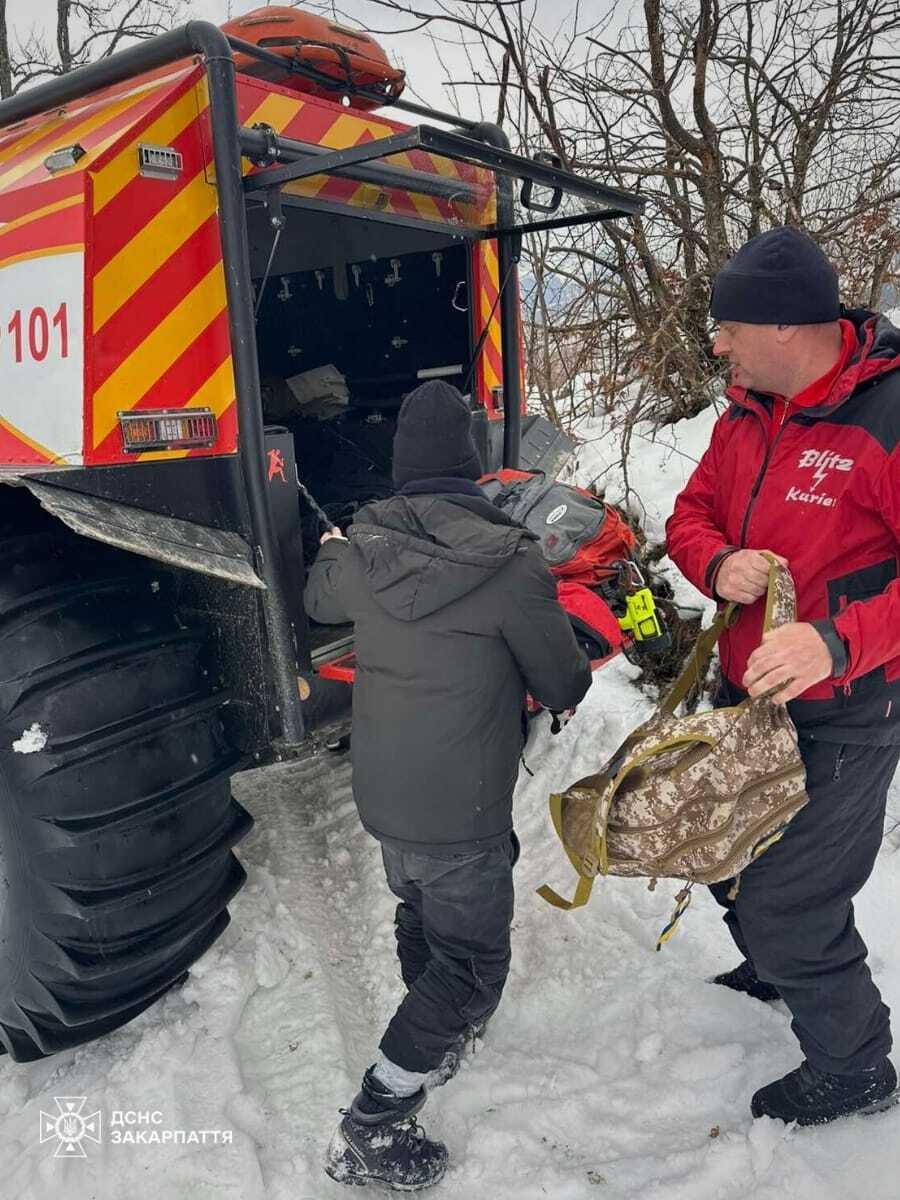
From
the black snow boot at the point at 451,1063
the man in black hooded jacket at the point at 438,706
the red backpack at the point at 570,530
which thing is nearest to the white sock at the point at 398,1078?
the man in black hooded jacket at the point at 438,706

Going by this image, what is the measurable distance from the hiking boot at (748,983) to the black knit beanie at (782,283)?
5.35 ft

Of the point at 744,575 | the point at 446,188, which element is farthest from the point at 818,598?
the point at 446,188

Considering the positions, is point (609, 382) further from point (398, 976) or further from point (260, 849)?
point (398, 976)

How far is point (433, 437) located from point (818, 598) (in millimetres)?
861

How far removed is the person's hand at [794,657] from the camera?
1.67 meters

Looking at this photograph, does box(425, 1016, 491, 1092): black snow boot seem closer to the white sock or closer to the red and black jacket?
the white sock

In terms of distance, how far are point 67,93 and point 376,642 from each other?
156 centimetres

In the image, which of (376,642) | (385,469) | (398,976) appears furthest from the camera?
(385,469)

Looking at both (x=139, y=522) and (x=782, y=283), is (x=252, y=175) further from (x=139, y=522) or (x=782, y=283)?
(x=782, y=283)

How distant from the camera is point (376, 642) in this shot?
2018 mm

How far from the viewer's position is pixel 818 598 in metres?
1.87

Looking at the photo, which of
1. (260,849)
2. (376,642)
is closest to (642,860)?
(376,642)

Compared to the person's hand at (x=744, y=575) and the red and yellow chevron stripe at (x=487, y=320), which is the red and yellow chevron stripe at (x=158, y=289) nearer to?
the person's hand at (x=744, y=575)

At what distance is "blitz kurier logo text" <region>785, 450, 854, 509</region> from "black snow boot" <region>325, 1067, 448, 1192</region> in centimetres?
154
